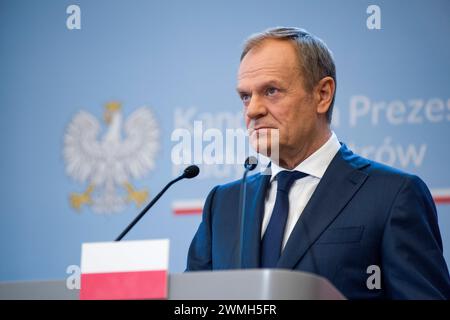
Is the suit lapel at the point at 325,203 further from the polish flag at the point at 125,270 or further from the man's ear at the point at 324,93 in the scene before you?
the polish flag at the point at 125,270

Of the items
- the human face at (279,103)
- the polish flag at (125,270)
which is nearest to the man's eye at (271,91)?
the human face at (279,103)

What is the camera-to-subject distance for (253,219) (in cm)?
241

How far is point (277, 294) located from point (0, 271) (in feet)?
6.91

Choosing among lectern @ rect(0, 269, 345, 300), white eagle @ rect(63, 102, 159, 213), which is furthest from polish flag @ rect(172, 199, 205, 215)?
lectern @ rect(0, 269, 345, 300)

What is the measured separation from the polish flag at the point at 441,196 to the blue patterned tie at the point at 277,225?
0.70 meters

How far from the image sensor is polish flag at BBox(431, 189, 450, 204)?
288 cm

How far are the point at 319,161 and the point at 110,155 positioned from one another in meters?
1.11

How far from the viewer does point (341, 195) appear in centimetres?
232

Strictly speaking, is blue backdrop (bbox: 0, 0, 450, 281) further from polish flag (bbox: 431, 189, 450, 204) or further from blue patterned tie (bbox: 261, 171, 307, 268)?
blue patterned tie (bbox: 261, 171, 307, 268)

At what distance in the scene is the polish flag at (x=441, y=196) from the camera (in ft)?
9.45

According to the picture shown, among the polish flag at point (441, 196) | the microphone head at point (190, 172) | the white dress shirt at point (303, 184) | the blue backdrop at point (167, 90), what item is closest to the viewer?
the microphone head at point (190, 172)

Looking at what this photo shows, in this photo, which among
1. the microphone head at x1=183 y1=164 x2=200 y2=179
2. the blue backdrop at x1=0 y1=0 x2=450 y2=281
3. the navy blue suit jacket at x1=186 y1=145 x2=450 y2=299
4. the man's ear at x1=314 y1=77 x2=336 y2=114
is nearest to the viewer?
the navy blue suit jacket at x1=186 y1=145 x2=450 y2=299

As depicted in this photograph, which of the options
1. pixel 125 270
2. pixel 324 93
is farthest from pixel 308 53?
pixel 125 270

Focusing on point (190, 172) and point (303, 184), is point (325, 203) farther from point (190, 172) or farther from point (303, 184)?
point (190, 172)
